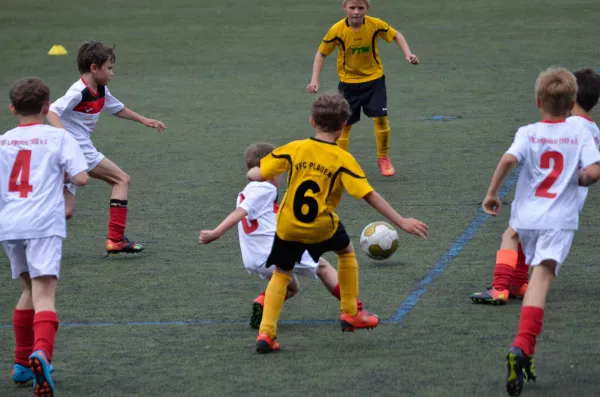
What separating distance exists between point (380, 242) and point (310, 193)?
185cm

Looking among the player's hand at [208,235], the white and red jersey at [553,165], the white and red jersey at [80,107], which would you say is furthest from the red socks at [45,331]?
the white and red jersey at [80,107]

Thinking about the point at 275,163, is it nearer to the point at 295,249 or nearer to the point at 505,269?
the point at 295,249

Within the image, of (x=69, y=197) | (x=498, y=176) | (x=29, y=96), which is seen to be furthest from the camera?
(x=69, y=197)

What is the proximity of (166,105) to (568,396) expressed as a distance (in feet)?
33.4

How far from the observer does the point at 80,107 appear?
→ 8.22 metres

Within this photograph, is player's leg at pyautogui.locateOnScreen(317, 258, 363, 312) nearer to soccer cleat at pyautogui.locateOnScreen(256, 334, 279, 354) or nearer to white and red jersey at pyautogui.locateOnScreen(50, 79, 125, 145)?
soccer cleat at pyautogui.locateOnScreen(256, 334, 279, 354)

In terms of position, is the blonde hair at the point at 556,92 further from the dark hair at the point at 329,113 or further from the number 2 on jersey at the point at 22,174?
the number 2 on jersey at the point at 22,174

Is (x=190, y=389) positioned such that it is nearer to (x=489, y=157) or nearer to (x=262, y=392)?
(x=262, y=392)

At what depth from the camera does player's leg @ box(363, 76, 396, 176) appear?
10.5 m

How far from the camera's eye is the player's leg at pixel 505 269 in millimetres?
6602

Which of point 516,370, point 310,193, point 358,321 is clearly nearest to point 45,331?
point 310,193

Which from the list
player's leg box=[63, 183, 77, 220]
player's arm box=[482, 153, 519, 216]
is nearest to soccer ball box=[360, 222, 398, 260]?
player's arm box=[482, 153, 519, 216]

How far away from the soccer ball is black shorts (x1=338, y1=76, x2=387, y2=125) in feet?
10.1

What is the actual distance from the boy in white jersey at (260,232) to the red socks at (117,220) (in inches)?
76.2
